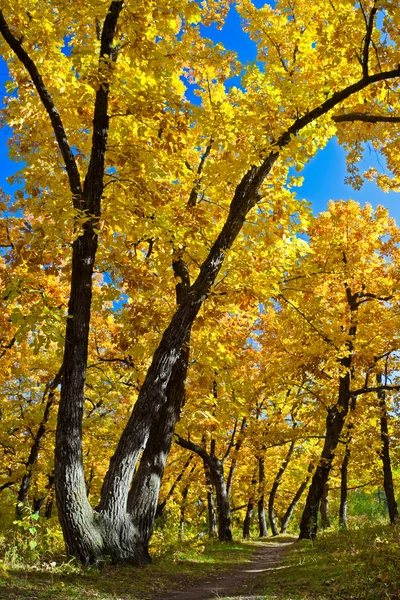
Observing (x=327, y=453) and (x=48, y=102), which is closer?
(x=48, y=102)

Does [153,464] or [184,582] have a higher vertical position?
[153,464]

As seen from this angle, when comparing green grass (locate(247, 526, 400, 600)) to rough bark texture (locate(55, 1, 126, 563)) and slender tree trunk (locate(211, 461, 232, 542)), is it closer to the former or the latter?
rough bark texture (locate(55, 1, 126, 563))

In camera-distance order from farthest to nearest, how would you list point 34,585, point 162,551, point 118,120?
point 162,551 < point 118,120 < point 34,585

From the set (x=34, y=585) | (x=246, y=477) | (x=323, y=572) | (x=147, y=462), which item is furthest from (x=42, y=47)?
(x=246, y=477)

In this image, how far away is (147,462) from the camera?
6.70 meters

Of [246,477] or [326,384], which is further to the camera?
[246,477]

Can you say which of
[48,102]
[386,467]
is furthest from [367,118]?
[386,467]

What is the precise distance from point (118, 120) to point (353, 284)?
1054cm

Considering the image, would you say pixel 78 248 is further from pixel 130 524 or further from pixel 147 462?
pixel 130 524

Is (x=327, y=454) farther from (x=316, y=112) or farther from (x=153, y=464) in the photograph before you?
(x=316, y=112)

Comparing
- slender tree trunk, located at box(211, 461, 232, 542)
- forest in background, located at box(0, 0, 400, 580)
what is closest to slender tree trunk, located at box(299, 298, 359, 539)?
slender tree trunk, located at box(211, 461, 232, 542)

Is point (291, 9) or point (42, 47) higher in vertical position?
point (291, 9)

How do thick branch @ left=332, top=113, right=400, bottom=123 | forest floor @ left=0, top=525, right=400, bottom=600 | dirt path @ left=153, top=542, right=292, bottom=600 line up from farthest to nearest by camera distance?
thick branch @ left=332, top=113, right=400, bottom=123 → dirt path @ left=153, top=542, right=292, bottom=600 → forest floor @ left=0, top=525, right=400, bottom=600

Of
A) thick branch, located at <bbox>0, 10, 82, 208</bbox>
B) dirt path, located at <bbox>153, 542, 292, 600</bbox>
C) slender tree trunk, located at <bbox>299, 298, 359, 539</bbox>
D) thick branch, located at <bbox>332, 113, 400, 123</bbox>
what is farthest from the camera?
slender tree trunk, located at <bbox>299, 298, 359, 539</bbox>
